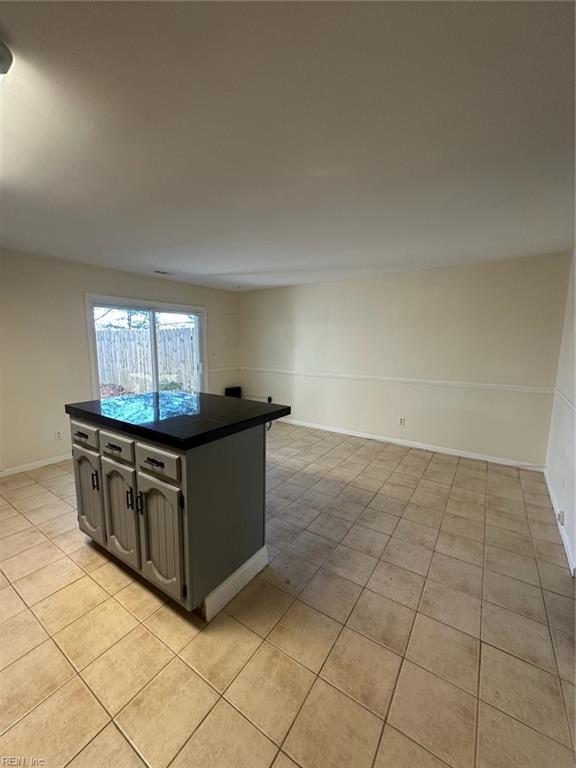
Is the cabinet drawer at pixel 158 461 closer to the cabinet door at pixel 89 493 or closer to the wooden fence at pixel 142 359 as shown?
the cabinet door at pixel 89 493

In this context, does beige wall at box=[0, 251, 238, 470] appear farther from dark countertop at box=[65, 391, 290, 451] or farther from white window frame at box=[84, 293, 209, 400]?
dark countertop at box=[65, 391, 290, 451]

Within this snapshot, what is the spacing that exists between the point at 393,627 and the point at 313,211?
2.59 meters

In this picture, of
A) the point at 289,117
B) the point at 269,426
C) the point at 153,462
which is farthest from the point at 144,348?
the point at 289,117

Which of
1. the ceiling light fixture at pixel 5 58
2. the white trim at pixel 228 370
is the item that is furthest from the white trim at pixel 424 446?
the ceiling light fixture at pixel 5 58

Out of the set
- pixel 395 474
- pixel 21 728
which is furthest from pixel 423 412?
pixel 21 728

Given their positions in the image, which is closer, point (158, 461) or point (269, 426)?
point (158, 461)

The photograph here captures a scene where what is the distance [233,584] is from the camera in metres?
1.80

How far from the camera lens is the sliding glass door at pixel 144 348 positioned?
4090mm

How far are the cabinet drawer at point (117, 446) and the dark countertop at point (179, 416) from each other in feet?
0.19

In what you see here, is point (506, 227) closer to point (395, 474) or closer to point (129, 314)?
point (395, 474)

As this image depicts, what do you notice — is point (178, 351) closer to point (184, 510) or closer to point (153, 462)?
point (153, 462)

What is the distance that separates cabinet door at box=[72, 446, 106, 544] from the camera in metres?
1.97

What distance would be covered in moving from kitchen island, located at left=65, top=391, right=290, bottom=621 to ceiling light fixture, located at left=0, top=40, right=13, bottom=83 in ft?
4.55

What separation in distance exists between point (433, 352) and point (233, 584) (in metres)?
3.53
